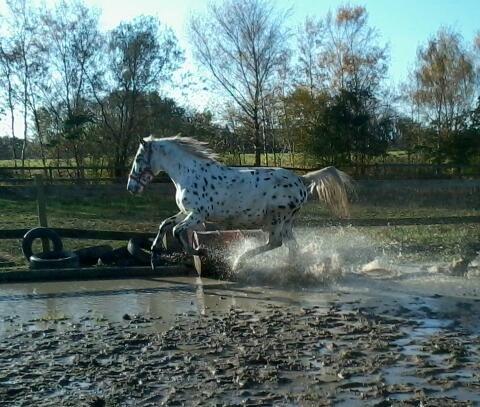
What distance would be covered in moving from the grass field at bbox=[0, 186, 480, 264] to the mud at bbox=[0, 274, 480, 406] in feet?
11.2

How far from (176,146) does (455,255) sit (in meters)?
4.44

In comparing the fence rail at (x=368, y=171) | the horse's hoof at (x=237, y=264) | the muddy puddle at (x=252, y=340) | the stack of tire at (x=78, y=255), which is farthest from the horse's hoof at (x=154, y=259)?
the fence rail at (x=368, y=171)

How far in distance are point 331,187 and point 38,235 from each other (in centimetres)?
430

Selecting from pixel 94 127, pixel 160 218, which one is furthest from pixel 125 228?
pixel 94 127

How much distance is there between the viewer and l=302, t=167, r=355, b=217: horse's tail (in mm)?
9203

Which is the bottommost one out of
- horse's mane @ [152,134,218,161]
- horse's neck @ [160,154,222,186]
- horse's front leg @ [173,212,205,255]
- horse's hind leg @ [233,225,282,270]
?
horse's hind leg @ [233,225,282,270]

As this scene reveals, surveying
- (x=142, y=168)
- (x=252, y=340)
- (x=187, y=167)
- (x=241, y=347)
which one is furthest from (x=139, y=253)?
(x=241, y=347)

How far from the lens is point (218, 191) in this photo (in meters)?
8.48

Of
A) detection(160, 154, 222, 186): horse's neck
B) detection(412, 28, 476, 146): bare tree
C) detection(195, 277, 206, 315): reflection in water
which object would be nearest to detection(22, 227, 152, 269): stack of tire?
detection(195, 277, 206, 315): reflection in water

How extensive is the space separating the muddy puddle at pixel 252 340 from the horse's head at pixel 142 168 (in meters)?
1.33

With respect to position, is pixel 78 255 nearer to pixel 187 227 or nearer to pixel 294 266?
pixel 187 227

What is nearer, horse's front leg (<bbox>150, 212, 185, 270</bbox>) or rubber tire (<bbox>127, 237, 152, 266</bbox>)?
horse's front leg (<bbox>150, 212, 185, 270</bbox>)

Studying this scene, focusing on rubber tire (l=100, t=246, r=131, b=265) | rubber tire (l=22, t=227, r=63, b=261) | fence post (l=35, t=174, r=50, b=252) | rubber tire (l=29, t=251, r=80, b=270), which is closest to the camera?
rubber tire (l=29, t=251, r=80, b=270)

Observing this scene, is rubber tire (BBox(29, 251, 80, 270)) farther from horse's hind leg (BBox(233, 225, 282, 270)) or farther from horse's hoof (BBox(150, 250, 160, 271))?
horse's hind leg (BBox(233, 225, 282, 270))
